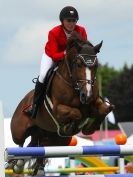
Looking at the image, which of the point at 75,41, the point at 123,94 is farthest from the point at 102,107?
the point at 123,94

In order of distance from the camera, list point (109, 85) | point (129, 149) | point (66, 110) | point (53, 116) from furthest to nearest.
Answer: point (109, 85) → point (53, 116) → point (66, 110) → point (129, 149)

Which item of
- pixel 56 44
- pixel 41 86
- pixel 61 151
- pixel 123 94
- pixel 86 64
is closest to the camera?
pixel 61 151

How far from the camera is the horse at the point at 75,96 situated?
7.70 metres

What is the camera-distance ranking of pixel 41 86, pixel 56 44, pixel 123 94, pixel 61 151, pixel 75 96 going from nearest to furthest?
pixel 61 151, pixel 75 96, pixel 56 44, pixel 41 86, pixel 123 94

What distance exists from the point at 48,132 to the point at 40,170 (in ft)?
Answer: 1.76

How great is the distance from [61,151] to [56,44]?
285 cm

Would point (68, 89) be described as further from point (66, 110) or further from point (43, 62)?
point (43, 62)

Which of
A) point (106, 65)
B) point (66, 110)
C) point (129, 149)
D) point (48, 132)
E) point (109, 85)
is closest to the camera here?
point (129, 149)

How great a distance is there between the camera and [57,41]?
333 inches

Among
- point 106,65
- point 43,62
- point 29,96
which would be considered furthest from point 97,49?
point 106,65

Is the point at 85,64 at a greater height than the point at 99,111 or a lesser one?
greater

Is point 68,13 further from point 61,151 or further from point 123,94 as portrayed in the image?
point 123,94

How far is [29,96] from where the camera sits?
936 cm

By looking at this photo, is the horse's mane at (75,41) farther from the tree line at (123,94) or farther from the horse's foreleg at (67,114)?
the tree line at (123,94)
